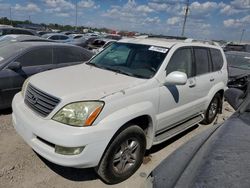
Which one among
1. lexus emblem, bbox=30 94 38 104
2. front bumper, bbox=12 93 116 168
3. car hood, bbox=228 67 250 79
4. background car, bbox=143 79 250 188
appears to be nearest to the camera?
background car, bbox=143 79 250 188

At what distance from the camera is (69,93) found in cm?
295

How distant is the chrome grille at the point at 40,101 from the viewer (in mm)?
2961

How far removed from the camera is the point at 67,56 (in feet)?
21.5

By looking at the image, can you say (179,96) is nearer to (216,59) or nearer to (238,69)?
(216,59)

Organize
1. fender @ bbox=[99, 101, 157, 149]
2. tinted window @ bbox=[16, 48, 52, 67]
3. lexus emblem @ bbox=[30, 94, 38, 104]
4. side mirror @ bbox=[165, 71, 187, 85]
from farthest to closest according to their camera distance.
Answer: tinted window @ bbox=[16, 48, 52, 67] → side mirror @ bbox=[165, 71, 187, 85] → lexus emblem @ bbox=[30, 94, 38, 104] → fender @ bbox=[99, 101, 157, 149]

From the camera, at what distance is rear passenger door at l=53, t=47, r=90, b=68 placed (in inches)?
249

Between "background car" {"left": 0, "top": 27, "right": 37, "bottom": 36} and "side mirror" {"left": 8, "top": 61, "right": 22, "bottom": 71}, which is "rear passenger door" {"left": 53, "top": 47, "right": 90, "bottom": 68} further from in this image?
"background car" {"left": 0, "top": 27, "right": 37, "bottom": 36}

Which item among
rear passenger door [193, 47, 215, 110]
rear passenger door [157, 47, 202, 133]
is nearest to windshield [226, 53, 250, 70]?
rear passenger door [193, 47, 215, 110]

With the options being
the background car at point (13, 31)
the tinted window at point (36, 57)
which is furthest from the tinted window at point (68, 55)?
the background car at point (13, 31)

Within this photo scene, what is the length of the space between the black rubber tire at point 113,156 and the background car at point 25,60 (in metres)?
3.13

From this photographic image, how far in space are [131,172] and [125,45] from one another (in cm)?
223

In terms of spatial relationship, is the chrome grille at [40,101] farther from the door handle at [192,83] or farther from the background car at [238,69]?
the background car at [238,69]

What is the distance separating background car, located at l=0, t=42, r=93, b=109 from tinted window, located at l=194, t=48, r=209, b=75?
11.0 feet

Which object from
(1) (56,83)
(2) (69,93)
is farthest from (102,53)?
(2) (69,93)
